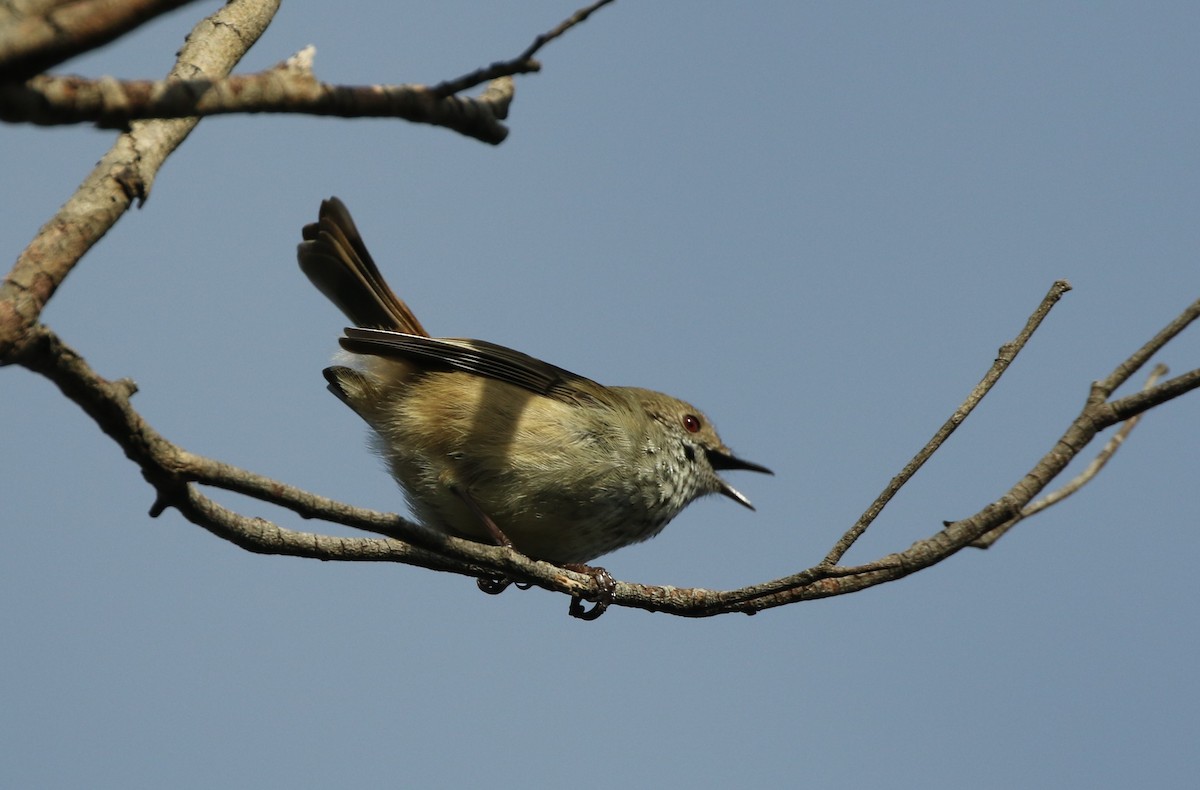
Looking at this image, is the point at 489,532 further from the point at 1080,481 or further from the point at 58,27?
the point at 58,27

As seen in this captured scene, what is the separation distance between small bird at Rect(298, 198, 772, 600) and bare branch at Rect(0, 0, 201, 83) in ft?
11.2

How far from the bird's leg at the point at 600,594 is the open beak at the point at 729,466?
67.7 inches

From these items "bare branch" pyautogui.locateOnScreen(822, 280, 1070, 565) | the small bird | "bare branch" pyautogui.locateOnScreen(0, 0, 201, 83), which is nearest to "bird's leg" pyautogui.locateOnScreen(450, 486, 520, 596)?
the small bird

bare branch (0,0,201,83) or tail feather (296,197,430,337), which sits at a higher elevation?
tail feather (296,197,430,337)

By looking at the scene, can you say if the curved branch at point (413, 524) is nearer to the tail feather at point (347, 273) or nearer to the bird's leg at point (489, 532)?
the bird's leg at point (489, 532)

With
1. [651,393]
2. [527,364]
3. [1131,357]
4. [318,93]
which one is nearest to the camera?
[318,93]

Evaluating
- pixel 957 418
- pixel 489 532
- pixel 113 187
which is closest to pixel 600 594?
pixel 489 532

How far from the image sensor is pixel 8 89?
5.78ft

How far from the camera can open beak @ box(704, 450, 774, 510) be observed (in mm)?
6559

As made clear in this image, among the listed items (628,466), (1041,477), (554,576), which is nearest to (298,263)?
(628,466)

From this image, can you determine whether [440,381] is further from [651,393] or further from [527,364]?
[651,393]

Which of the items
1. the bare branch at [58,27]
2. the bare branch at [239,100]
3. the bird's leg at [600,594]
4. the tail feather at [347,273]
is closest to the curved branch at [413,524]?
the bird's leg at [600,594]

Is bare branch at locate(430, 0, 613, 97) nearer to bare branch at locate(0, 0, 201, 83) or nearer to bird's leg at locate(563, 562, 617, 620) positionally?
bare branch at locate(0, 0, 201, 83)

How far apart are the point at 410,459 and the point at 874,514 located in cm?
254
